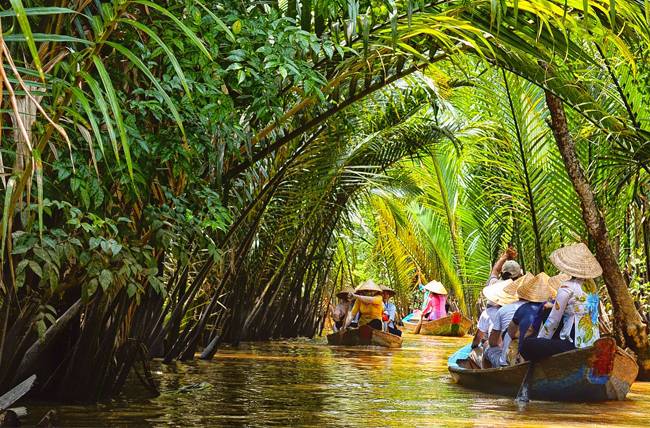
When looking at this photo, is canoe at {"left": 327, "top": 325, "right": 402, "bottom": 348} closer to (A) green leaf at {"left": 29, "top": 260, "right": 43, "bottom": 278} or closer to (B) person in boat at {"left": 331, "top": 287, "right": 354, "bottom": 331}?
(B) person in boat at {"left": 331, "top": 287, "right": 354, "bottom": 331}

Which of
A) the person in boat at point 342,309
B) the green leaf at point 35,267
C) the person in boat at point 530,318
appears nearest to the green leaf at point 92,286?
the green leaf at point 35,267

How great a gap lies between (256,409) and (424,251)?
20429mm

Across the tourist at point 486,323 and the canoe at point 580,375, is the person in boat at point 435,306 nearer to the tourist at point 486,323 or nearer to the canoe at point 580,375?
the tourist at point 486,323

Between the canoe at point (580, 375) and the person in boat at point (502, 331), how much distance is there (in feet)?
1.91

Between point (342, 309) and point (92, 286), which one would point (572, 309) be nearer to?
point (92, 286)

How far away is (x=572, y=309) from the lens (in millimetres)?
9289

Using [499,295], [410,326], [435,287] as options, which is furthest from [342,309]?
[499,295]

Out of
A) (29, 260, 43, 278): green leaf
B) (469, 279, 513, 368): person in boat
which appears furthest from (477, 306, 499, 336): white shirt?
(29, 260, 43, 278): green leaf

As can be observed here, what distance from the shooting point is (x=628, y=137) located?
959cm

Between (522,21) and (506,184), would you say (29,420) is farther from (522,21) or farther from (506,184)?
(506,184)

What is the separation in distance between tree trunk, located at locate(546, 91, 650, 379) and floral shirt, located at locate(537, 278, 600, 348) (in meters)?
1.81

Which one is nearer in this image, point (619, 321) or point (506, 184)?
point (619, 321)

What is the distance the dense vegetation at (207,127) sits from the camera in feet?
15.4

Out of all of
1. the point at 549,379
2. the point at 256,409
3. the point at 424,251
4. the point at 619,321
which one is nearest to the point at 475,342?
the point at 619,321
